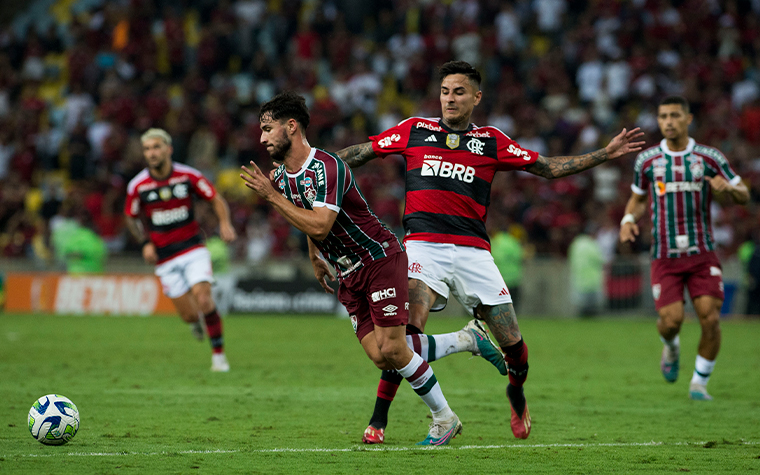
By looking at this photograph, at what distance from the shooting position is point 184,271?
11.3 metres

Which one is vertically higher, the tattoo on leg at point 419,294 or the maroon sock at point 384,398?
the tattoo on leg at point 419,294

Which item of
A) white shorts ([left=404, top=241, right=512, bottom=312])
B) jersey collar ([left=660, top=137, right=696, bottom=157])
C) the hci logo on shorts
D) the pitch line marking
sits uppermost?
jersey collar ([left=660, top=137, right=696, bottom=157])

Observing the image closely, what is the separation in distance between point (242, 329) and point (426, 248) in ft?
35.5

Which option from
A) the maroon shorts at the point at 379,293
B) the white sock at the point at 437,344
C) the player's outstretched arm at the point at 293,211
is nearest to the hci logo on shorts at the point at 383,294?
the maroon shorts at the point at 379,293

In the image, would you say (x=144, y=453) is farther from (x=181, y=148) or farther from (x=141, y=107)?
(x=141, y=107)

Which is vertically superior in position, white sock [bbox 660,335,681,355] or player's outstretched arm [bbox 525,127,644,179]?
player's outstretched arm [bbox 525,127,644,179]

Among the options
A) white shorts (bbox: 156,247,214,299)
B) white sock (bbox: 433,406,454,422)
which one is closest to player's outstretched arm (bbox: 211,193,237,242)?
white shorts (bbox: 156,247,214,299)

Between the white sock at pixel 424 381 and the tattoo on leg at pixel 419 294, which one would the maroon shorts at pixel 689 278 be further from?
the white sock at pixel 424 381

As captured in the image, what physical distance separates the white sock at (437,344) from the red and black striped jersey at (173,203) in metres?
5.27

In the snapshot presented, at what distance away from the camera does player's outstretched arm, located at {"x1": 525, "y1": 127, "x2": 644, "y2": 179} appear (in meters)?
6.66

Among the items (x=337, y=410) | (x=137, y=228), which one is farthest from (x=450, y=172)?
(x=137, y=228)

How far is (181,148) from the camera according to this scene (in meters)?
24.3

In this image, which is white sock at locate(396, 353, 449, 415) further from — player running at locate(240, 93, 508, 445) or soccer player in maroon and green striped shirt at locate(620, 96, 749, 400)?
soccer player in maroon and green striped shirt at locate(620, 96, 749, 400)

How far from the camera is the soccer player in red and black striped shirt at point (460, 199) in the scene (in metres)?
6.79
